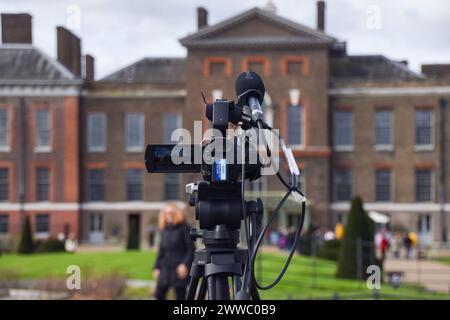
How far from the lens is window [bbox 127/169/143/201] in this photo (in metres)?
42.8

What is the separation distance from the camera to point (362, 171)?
41.7 meters

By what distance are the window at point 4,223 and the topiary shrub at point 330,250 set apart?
61.3 ft

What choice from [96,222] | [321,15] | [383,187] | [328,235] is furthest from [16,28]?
[383,187]

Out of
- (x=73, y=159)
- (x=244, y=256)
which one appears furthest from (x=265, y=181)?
(x=244, y=256)

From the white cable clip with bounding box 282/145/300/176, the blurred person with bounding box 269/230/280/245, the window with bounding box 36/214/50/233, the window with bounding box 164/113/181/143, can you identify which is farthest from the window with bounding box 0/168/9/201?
the white cable clip with bounding box 282/145/300/176

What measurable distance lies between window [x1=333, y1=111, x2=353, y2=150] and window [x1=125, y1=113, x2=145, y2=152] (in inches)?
384

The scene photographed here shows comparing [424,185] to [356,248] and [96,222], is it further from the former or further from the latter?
[356,248]

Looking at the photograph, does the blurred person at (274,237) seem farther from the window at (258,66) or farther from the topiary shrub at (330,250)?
the topiary shrub at (330,250)

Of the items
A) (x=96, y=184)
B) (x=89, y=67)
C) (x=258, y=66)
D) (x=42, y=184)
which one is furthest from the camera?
(x=89, y=67)

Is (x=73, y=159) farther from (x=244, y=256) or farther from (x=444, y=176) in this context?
(x=244, y=256)

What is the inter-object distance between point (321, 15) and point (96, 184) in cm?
1444

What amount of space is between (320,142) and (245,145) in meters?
36.7

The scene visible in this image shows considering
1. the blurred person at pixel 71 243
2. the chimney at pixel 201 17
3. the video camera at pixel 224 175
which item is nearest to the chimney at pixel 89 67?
the chimney at pixel 201 17

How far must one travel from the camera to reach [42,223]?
4188cm
